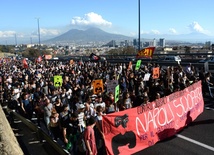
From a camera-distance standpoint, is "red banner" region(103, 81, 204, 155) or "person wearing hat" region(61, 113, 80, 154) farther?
→ "person wearing hat" region(61, 113, 80, 154)

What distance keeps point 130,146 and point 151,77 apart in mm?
8407

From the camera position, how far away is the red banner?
7.48 metres

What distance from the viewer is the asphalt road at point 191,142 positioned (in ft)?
27.2

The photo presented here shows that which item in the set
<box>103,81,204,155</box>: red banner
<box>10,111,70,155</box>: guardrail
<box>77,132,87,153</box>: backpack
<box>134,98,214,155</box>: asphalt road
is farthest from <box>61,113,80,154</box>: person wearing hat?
<box>134,98,214,155</box>: asphalt road

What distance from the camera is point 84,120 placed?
8414mm

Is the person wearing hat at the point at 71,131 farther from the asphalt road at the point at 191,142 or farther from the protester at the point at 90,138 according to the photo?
the asphalt road at the point at 191,142

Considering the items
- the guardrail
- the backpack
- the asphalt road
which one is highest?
the backpack

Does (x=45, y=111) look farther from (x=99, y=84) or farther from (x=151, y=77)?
(x=151, y=77)

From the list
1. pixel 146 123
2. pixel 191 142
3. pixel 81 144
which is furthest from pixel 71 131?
pixel 191 142

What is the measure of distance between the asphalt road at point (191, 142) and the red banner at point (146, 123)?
0.61 ft

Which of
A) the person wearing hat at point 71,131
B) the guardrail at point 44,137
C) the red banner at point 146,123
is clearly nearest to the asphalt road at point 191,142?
the red banner at point 146,123

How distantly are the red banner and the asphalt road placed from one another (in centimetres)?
19

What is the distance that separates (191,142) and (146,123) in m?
1.77

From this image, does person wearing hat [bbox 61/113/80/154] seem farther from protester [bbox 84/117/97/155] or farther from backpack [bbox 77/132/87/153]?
protester [bbox 84/117/97/155]
